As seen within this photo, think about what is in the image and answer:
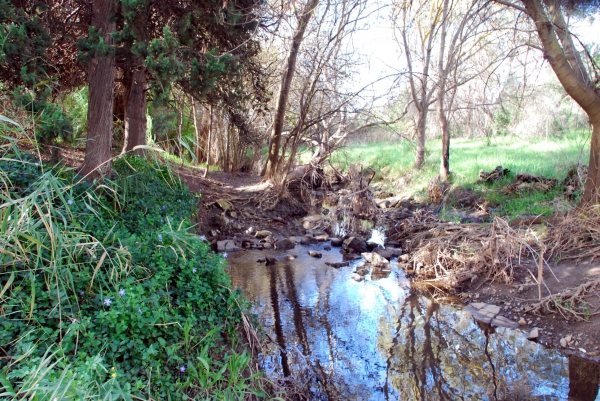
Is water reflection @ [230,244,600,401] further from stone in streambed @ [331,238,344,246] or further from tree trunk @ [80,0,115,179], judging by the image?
tree trunk @ [80,0,115,179]

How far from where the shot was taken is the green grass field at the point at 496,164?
9030 millimetres

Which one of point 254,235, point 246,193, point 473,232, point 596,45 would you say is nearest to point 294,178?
point 246,193

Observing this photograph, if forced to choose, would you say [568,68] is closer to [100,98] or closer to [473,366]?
[473,366]

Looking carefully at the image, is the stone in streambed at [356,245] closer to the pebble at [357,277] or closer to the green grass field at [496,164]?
the pebble at [357,277]

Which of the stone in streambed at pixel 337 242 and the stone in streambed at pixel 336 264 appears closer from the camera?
the stone in streambed at pixel 336 264

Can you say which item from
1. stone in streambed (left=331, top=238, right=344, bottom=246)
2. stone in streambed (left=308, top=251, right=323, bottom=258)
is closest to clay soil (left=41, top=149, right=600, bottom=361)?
stone in streambed (left=331, top=238, right=344, bottom=246)

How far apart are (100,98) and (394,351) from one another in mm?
4895

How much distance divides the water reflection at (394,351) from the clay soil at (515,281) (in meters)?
0.34

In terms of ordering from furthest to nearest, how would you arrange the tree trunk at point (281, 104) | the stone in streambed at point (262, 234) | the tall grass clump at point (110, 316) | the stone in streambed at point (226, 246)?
the tree trunk at point (281, 104)
the stone in streambed at point (262, 234)
the stone in streambed at point (226, 246)
the tall grass clump at point (110, 316)

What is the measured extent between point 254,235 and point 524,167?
715cm

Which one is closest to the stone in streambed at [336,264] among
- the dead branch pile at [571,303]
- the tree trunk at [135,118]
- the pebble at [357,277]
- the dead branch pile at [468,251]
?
the pebble at [357,277]

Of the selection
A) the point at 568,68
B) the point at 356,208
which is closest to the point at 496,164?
the point at 356,208

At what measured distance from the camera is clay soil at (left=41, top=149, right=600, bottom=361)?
16.4 feet

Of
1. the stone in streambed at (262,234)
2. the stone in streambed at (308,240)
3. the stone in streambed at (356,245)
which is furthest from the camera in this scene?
the stone in streambed at (262,234)
